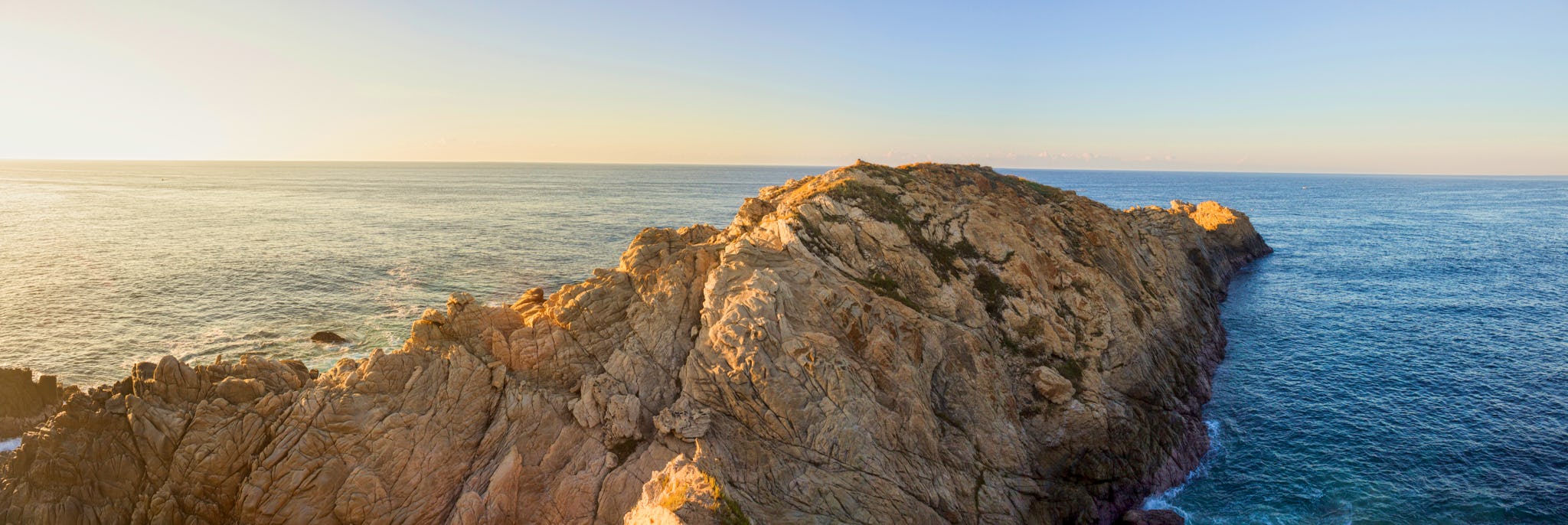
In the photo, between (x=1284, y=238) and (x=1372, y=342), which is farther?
(x=1284, y=238)

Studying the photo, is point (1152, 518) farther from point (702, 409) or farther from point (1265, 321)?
point (1265, 321)

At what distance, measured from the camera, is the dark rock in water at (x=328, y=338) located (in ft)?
167

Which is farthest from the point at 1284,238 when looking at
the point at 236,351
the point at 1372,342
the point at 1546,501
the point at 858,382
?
the point at 236,351

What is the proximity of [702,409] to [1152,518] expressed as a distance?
2415 cm

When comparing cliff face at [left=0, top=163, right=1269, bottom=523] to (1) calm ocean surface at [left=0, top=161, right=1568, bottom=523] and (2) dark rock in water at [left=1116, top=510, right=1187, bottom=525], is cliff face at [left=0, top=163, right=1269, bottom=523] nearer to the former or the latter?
(2) dark rock in water at [left=1116, top=510, right=1187, bottom=525]

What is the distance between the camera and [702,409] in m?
28.6

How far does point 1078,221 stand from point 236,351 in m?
66.2

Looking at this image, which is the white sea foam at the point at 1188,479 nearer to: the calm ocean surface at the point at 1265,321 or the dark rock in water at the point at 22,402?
the calm ocean surface at the point at 1265,321

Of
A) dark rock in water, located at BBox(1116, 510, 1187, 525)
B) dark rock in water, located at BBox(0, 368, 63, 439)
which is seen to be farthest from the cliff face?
dark rock in water, located at BBox(0, 368, 63, 439)

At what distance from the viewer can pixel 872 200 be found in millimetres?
44906

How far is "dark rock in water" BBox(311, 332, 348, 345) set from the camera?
50875mm

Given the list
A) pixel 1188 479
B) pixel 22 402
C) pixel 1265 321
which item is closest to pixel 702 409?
pixel 1188 479

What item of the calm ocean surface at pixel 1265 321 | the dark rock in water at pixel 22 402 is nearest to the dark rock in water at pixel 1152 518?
the calm ocean surface at pixel 1265 321

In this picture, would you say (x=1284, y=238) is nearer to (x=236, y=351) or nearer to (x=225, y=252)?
(x=236, y=351)
